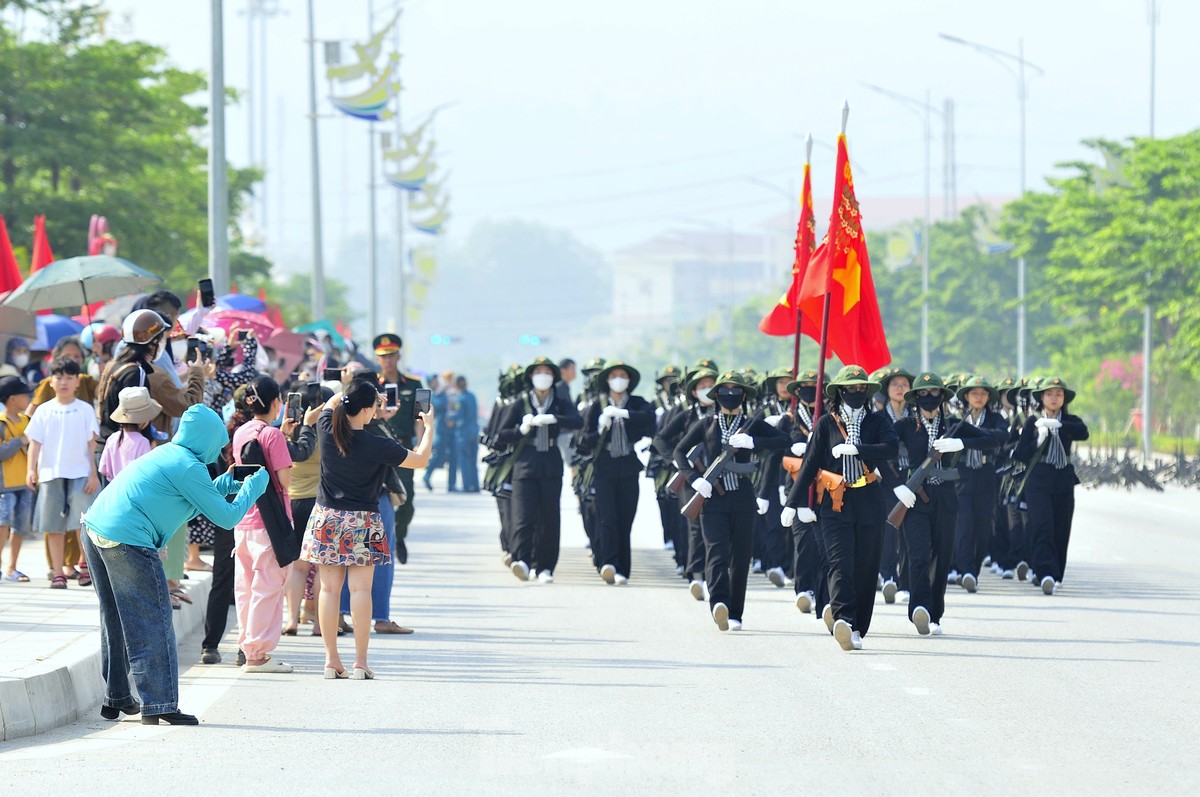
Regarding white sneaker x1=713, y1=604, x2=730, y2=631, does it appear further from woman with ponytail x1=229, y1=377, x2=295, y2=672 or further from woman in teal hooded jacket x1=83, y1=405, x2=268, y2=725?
woman in teal hooded jacket x1=83, y1=405, x2=268, y2=725

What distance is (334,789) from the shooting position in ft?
26.2

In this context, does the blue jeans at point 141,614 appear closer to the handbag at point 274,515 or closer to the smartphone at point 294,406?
the handbag at point 274,515

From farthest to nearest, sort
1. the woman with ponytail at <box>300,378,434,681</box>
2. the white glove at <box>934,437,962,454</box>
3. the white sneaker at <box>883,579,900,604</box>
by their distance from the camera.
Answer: the white sneaker at <box>883,579,900,604</box> < the white glove at <box>934,437,962,454</box> < the woman with ponytail at <box>300,378,434,681</box>

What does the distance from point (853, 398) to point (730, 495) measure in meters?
1.24

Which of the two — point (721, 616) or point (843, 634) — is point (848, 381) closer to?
point (843, 634)

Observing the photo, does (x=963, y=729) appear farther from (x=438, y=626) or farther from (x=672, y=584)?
(x=672, y=584)

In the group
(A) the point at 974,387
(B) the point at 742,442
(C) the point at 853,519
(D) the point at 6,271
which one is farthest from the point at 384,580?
(D) the point at 6,271

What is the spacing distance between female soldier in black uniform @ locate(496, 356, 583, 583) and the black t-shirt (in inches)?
245

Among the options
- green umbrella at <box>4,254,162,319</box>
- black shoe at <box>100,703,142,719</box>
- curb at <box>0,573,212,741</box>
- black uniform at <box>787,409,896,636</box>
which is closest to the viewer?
curb at <box>0,573,212,741</box>

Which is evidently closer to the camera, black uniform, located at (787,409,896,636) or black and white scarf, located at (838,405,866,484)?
black uniform, located at (787,409,896,636)

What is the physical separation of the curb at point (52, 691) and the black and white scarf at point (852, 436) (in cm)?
469

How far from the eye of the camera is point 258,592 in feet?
38.4

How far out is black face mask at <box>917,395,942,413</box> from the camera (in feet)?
50.0

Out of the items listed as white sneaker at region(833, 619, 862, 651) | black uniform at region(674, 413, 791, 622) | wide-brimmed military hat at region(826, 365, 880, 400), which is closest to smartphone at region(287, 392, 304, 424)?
black uniform at region(674, 413, 791, 622)
